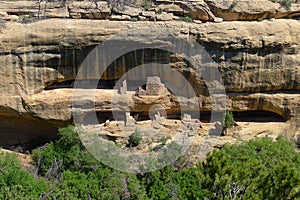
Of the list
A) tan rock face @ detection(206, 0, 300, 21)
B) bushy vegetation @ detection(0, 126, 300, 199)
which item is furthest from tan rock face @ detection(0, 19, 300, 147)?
bushy vegetation @ detection(0, 126, 300, 199)

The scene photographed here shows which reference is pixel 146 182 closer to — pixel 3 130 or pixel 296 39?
pixel 3 130

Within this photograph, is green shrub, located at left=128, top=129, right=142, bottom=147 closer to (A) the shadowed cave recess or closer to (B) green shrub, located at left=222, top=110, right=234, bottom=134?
(A) the shadowed cave recess

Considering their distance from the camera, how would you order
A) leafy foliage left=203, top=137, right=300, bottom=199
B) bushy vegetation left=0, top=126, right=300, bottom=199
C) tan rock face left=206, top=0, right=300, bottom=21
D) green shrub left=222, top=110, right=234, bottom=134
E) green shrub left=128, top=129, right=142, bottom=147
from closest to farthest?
leafy foliage left=203, top=137, right=300, bottom=199, bushy vegetation left=0, top=126, right=300, bottom=199, tan rock face left=206, top=0, right=300, bottom=21, green shrub left=128, top=129, right=142, bottom=147, green shrub left=222, top=110, right=234, bottom=134

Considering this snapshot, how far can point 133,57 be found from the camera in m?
16.0

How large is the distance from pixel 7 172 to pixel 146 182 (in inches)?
196

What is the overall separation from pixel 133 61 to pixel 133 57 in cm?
22

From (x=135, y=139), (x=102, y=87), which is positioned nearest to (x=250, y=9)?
(x=102, y=87)

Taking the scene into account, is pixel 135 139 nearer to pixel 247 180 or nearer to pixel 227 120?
pixel 227 120

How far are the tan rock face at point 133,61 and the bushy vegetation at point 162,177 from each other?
6.19 feet

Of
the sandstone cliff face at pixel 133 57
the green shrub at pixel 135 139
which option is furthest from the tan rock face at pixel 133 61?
the green shrub at pixel 135 139

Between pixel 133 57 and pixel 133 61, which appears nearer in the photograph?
pixel 133 57

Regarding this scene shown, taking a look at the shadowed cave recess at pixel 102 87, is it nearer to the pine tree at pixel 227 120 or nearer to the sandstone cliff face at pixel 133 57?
the sandstone cliff face at pixel 133 57

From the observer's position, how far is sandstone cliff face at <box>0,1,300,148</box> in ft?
50.0

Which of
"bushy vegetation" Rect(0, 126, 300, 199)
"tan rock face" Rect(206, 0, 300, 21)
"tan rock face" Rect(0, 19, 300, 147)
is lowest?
"bushy vegetation" Rect(0, 126, 300, 199)
